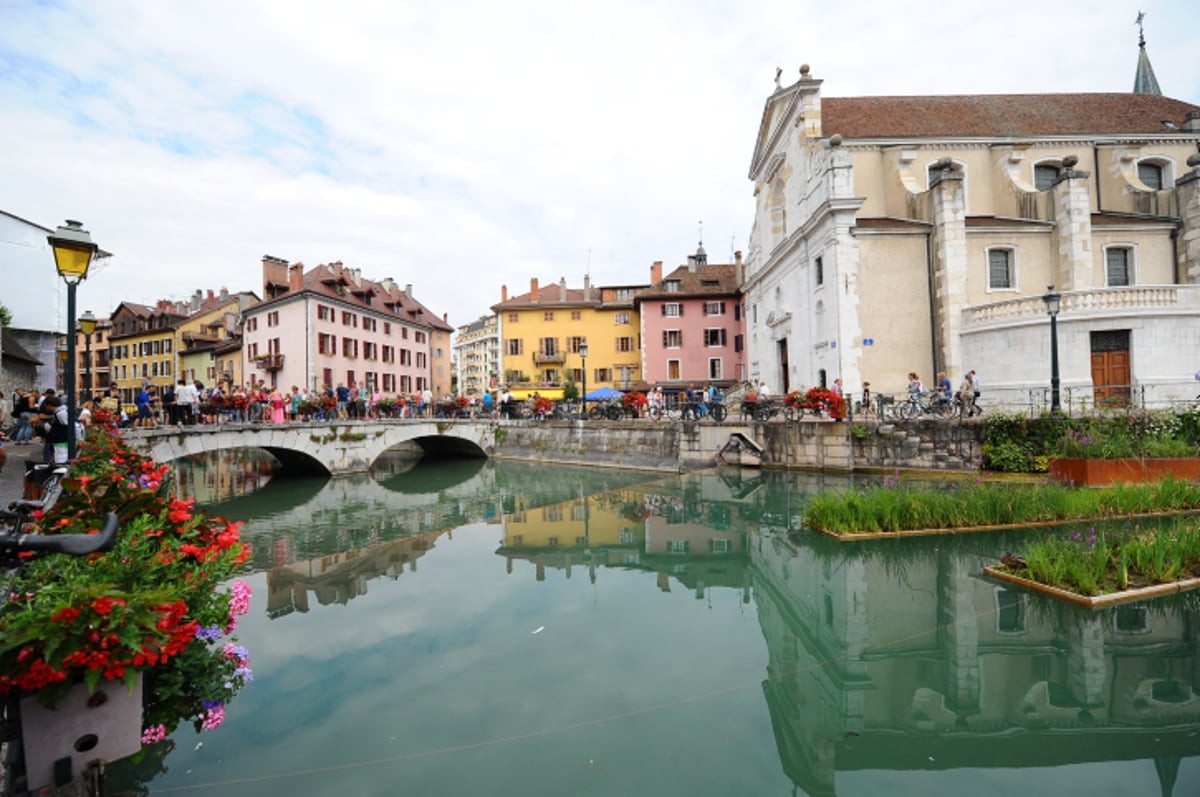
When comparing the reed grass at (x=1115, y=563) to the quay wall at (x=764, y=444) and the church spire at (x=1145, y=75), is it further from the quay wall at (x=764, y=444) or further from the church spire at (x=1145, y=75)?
the church spire at (x=1145, y=75)

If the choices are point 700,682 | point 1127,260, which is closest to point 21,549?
point 700,682

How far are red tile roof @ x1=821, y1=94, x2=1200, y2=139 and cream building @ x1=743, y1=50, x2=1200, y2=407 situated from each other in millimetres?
120

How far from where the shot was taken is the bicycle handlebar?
2174 mm

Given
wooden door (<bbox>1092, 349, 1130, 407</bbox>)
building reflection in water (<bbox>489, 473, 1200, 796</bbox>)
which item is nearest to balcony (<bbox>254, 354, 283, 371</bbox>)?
building reflection in water (<bbox>489, 473, 1200, 796</bbox>)

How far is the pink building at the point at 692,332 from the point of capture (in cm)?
4459

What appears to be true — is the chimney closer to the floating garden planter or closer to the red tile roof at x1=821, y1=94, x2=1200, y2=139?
the red tile roof at x1=821, y1=94, x2=1200, y2=139

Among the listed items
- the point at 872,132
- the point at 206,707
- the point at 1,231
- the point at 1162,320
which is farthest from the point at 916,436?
the point at 1,231

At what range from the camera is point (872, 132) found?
2888cm

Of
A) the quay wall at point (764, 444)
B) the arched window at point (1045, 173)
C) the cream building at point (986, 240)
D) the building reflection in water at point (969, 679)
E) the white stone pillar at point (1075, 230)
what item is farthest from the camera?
the arched window at point (1045, 173)

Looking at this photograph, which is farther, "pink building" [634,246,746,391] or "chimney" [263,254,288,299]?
"pink building" [634,246,746,391]

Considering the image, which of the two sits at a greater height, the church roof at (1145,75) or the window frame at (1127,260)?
the church roof at (1145,75)

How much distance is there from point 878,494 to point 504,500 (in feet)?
38.0

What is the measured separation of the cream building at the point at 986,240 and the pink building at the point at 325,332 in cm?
2676

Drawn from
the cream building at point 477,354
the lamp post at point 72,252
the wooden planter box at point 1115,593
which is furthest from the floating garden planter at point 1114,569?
the cream building at point 477,354
